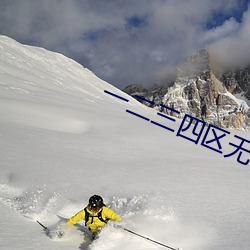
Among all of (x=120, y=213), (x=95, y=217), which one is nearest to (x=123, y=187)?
(x=120, y=213)

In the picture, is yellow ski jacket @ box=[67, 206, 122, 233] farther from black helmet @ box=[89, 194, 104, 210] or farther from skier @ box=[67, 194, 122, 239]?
black helmet @ box=[89, 194, 104, 210]

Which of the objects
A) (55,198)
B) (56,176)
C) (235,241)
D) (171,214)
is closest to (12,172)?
(56,176)

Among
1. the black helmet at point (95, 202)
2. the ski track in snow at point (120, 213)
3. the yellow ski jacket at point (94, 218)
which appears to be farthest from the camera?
the yellow ski jacket at point (94, 218)

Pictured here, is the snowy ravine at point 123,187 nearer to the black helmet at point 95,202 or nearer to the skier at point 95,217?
the skier at point 95,217

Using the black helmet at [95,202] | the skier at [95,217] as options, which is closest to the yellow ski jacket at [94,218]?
the skier at [95,217]

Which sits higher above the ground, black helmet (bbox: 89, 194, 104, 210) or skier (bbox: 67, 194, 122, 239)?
black helmet (bbox: 89, 194, 104, 210)

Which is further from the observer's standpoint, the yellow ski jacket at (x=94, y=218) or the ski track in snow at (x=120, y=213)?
the yellow ski jacket at (x=94, y=218)

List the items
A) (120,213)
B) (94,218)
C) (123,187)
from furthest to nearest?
(123,187)
(120,213)
(94,218)

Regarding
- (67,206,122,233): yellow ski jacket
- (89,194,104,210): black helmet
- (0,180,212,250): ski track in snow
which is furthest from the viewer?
(67,206,122,233): yellow ski jacket

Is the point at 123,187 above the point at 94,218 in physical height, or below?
above

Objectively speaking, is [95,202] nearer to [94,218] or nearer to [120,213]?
[94,218]

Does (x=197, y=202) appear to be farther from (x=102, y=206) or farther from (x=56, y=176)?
(x=56, y=176)

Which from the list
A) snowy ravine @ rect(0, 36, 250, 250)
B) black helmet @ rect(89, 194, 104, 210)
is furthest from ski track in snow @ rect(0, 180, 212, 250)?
black helmet @ rect(89, 194, 104, 210)

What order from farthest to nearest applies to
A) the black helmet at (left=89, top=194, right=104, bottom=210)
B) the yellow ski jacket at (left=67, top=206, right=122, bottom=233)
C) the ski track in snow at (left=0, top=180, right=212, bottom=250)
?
the yellow ski jacket at (left=67, top=206, right=122, bottom=233), the black helmet at (left=89, top=194, right=104, bottom=210), the ski track in snow at (left=0, top=180, right=212, bottom=250)
